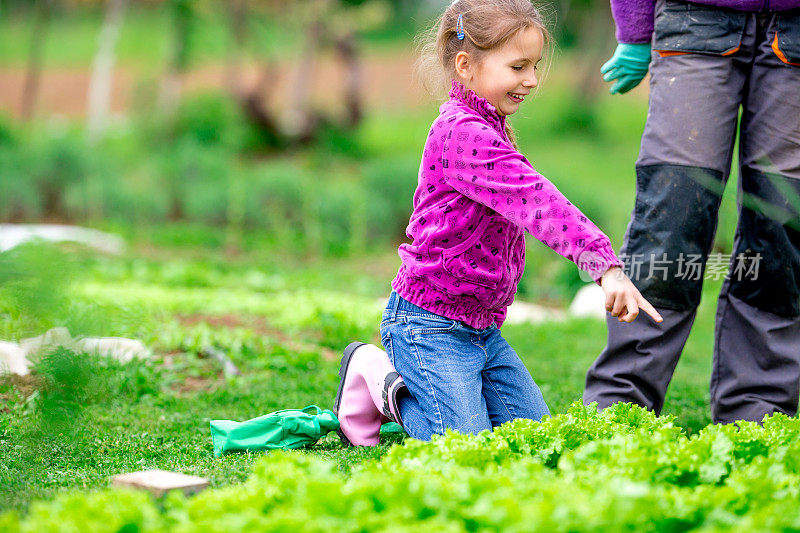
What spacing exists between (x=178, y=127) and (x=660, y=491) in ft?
41.5

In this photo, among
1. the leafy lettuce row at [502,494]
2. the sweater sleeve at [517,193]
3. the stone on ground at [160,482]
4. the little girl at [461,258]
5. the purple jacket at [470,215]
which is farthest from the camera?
the little girl at [461,258]

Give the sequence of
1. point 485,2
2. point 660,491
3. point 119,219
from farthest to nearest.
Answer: point 119,219
point 485,2
point 660,491

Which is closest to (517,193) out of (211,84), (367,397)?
(367,397)

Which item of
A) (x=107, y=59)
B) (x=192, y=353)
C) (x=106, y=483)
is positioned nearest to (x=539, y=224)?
(x=106, y=483)

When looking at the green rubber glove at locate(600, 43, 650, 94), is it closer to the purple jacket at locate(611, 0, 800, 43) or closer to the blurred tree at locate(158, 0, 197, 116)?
the purple jacket at locate(611, 0, 800, 43)

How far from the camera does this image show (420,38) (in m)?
2.90

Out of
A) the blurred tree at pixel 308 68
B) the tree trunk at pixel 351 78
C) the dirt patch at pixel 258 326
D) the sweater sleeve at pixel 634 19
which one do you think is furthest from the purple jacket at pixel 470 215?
the tree trunk at pixel 351 78

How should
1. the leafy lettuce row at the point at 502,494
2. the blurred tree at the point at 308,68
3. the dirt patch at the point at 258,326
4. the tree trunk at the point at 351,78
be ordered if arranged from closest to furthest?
the leafy lettuce row at the point at 502,494 → the dirt patch at the point at 258,326 → the blurred tree at the point at 308,68 → the tree trunk at the point at 351,78

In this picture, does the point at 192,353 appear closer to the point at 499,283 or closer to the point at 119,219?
the point at 499,283

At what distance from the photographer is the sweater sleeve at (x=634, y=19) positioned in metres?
3.04

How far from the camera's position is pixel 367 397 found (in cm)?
269

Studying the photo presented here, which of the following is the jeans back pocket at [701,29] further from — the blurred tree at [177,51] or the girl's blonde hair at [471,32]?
the blurred tree at [177,51]

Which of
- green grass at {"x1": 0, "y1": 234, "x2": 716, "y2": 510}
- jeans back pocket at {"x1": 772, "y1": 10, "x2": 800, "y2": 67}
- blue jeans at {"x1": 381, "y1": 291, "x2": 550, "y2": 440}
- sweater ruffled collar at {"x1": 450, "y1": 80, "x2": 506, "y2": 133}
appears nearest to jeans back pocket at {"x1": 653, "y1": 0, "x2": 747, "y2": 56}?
jeans back pocket at {"x1": 772, "y1": 10, "x2": 800, "y2": 67}

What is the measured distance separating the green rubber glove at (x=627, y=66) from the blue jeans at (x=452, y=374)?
3.69ft
